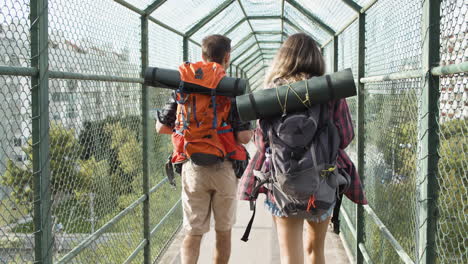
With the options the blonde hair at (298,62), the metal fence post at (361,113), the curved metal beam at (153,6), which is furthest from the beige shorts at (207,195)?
the curved metal beam at (153,6)

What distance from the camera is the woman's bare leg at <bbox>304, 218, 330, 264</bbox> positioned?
2.88 metres

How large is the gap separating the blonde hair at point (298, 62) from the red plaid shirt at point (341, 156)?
0.22 metres

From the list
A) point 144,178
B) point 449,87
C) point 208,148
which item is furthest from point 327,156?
point 144,178

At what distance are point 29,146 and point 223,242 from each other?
1742mm

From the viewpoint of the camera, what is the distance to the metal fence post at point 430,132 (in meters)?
2.28

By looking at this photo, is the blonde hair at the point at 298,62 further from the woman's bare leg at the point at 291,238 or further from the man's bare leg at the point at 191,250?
the man's bare leg at the point at 191,250

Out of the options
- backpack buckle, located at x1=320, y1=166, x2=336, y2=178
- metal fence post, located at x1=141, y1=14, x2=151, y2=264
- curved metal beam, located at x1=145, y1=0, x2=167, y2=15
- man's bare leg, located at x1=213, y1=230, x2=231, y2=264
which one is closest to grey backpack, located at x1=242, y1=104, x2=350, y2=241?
backpack buckle, located at x1=320, y1=166, x2=336, y2=178

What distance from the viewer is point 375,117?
156 inches

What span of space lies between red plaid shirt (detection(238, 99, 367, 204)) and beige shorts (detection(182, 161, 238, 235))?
22.8 inches

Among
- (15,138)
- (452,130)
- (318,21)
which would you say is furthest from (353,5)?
(15,138)

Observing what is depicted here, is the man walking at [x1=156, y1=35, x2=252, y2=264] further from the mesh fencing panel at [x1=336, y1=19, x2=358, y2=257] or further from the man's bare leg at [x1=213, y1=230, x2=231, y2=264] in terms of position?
the mesh fencing panel at [x1=336, y1=19, x2=358, y2=257]

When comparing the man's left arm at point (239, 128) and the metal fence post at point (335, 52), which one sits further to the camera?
the metal fence post at point (335, 52)

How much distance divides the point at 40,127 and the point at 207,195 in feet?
5.09

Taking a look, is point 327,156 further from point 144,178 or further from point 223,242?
point 144,178
